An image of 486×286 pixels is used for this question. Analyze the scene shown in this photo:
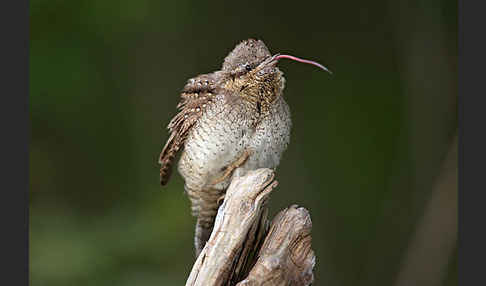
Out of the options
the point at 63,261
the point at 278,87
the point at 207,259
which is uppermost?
the point at 278,87

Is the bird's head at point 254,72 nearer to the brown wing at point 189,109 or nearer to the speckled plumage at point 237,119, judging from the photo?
the speckled plumage at point 237,119

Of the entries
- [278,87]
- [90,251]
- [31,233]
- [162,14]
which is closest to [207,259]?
[278,87]

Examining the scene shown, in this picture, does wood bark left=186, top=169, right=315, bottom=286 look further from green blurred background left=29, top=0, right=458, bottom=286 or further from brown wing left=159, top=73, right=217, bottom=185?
green blurred background left=29, top=0, right=458, bottom=286

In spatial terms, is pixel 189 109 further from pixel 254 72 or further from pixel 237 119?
pixel 254 72

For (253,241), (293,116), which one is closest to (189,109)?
(253,241)

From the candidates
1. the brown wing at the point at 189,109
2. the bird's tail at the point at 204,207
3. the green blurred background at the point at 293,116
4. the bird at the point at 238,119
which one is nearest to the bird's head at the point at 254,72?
the bird at the point at 238,119

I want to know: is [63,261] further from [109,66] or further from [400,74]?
[400,74]
